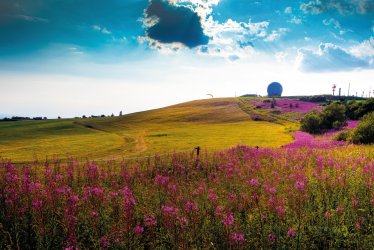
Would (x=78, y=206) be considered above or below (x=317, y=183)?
below

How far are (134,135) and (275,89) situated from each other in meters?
139

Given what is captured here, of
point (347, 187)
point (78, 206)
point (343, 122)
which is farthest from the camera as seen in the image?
point (343, 122)

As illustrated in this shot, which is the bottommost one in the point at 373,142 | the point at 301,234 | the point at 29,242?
the point at 29,242

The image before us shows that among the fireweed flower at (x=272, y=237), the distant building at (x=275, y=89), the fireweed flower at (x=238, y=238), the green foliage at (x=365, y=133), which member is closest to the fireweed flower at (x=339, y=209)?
the fireweed flower at (x=272, y=237)

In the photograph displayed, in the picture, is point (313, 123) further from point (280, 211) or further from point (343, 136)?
point (280, 211)

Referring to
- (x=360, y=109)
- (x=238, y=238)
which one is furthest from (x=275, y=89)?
(x=238, y=238)

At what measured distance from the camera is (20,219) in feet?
26.1

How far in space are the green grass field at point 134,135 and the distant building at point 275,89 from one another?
77.5 m

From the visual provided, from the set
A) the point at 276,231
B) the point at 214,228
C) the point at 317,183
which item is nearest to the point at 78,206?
the point at 214,228

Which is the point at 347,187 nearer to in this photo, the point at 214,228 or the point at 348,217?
the point at 348,217

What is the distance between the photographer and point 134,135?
56938mm

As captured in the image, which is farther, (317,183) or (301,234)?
(317,183)

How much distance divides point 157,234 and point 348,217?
540cm

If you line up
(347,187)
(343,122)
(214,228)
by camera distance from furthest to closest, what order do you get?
(343,122) → (347,187) → (214,228)
